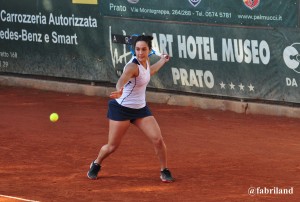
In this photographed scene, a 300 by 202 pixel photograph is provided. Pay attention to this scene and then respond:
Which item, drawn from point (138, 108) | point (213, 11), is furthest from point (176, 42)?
point (138, 108)

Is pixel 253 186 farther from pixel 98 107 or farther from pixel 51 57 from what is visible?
pixel 51 57

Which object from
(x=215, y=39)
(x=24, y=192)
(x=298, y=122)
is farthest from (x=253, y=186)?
(x=215, y=39)

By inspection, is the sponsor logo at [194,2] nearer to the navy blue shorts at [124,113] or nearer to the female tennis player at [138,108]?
the female tennis player at [138,108]

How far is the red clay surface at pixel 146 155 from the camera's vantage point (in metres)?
11.0

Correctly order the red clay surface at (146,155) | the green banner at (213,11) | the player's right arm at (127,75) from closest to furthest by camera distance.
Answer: the player's right arm at (127,75) → the red clay surface at (146,155) → the green banner at (213,11)

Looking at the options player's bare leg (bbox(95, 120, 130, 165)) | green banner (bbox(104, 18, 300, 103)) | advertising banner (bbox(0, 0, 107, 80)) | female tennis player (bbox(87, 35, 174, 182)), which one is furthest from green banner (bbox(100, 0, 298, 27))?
player's bare leg (bbox(95, 120, 130, 165))

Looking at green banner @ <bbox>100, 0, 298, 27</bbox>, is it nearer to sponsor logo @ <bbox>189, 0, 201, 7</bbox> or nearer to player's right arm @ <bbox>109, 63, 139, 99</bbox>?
sponsor logo @ <bbox>189, 0, 201, 7</bbox>

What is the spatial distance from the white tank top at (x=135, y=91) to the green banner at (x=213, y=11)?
5.62 m

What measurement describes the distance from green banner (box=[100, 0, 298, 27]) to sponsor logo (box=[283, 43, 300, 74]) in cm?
41

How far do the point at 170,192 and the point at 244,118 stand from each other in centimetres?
596

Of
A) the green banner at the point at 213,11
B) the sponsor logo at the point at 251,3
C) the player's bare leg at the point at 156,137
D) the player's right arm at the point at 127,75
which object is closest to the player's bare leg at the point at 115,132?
the player's bare leg at the point at 156,137

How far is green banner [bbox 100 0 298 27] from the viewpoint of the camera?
16.2m

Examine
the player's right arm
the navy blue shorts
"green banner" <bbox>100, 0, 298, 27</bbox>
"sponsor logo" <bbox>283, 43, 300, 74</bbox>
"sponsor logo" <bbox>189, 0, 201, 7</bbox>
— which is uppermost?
the player's right arm

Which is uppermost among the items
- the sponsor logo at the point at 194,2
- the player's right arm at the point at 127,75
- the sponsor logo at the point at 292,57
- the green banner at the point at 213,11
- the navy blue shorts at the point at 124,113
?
the player's right arm at the point at 127,75
